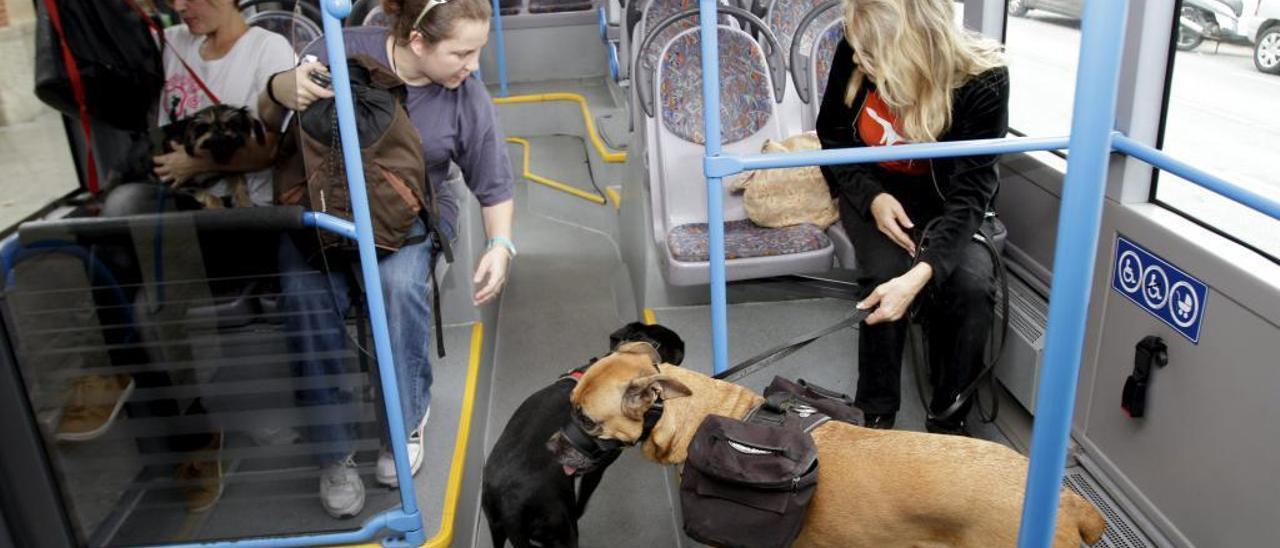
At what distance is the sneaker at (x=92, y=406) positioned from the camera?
2043 mm

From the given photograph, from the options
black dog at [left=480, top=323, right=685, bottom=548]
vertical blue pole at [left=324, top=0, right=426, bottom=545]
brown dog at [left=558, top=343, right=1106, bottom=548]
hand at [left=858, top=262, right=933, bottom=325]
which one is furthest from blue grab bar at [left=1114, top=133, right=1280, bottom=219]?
vertical blue pole at [left=324, top=0, right=426, bottom=545]

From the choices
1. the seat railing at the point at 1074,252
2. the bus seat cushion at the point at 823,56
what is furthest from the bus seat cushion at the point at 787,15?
the seat railing at the point at 1074,252

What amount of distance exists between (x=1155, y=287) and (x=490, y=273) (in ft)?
6.53

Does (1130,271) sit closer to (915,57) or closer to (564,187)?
(915,57)

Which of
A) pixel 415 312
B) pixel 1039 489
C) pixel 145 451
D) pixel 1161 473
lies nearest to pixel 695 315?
pixel 415 312

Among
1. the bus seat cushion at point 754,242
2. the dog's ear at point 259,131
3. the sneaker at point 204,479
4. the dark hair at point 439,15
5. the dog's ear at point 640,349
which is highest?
the dark hair at point 439,15

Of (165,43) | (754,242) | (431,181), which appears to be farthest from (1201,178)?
(165,43)

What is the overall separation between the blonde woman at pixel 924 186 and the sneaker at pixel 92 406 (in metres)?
1.94

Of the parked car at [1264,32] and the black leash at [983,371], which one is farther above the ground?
the parked car at [1264,32]

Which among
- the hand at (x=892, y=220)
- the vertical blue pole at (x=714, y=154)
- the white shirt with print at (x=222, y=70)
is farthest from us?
the hand at (x=892, y=220)

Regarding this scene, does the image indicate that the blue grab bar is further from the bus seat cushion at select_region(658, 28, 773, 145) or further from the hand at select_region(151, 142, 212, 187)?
the hand at select_region(151, 142, 212, 187)

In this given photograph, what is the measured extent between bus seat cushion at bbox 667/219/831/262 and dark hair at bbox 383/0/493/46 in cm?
132

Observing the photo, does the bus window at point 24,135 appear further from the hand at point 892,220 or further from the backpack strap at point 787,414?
the hand at point 892,220

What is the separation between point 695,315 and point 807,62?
4.69 feet
